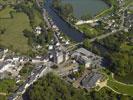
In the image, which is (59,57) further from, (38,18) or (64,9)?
(64,9)

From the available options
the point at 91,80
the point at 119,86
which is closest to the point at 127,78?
the point at 119,86

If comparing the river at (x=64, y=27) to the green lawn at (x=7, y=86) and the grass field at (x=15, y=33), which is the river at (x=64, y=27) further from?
the green lawn at (x=7, y=86)

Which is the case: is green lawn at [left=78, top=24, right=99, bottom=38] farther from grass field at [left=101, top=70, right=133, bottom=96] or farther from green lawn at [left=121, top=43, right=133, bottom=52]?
grass field at [left=101, top=70, right=133, bottom=96]

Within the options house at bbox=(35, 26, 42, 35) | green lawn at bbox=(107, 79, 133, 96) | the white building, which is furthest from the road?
house at bbox=(35, 26, 42, 35)

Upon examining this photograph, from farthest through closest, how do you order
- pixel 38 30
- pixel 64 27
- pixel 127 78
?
pixel 64 27 < pixel 38 30 < pixel 127 78

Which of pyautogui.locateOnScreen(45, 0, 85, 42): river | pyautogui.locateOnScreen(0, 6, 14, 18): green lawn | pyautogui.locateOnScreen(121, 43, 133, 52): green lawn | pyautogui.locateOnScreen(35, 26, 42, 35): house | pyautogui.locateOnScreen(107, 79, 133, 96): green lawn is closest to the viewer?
pyautogui.locateOnScreen(107, 79, 133, 96): green lawn

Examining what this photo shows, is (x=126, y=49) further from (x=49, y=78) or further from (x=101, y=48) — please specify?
(x=49, y=78)

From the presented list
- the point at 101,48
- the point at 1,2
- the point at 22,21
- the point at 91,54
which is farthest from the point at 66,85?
the point at 1,2

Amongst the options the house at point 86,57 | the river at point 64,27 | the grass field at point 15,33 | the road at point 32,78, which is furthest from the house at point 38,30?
the road at point 32,78
